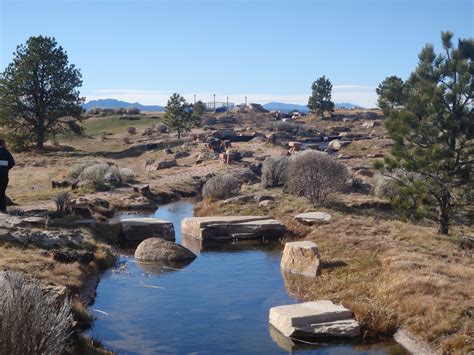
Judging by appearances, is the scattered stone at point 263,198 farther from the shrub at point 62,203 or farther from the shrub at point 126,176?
the shrub at point 126,176

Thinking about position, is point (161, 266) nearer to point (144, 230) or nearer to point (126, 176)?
point (144, 230)

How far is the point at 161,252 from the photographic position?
59.9ft

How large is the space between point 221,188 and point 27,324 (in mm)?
23128

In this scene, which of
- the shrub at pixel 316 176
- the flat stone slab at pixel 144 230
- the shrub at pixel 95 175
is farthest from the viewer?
the shrub at pixel 95 175

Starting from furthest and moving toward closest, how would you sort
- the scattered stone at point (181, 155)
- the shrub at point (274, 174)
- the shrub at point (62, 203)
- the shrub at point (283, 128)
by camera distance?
the shrub at point (283, 128) → the scattered stone at point (181, 155) → the shrub at point (274, 174) → the shrub at point (62, 203)

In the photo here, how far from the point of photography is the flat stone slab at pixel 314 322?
11.8 metres

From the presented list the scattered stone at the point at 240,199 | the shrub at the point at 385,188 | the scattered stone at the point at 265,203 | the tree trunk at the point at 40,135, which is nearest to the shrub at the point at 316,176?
the scattered stone at the point at 265,203

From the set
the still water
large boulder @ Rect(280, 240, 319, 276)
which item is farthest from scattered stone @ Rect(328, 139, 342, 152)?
large boulder @ Rect(280, 240, 319, 276)

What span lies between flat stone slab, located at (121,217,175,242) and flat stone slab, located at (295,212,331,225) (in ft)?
16.4

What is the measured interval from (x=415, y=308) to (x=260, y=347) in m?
3.55

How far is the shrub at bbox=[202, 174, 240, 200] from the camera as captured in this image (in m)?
30.5

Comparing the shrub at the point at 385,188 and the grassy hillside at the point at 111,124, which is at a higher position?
the grassy hillside at the point at 111,124

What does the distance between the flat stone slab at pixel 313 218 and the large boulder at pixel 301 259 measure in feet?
15.4

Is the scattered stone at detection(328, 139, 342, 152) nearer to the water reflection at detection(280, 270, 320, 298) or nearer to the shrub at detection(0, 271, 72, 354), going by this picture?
the water reflection at detection(280, 270, 320, 298)
